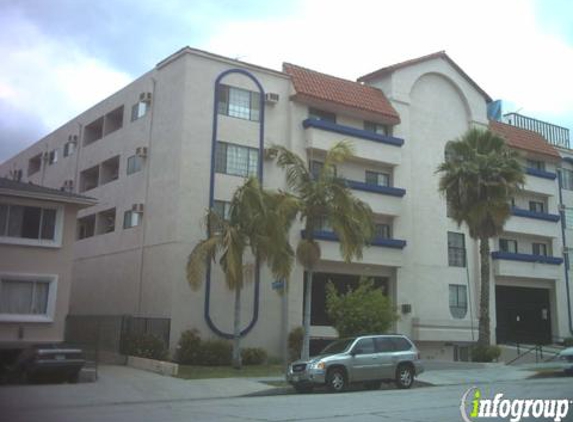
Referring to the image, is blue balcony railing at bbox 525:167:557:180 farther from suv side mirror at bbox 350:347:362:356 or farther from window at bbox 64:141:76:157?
window at bbox 64:141:76:157

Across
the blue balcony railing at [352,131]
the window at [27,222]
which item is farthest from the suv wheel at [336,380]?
the blue balcony railing at [352,131]

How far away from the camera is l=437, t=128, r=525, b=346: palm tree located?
32312 mm

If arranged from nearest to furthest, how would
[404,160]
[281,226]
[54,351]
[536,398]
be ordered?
1. [536,398]
2. [54,351]
3. [281,226]
4. [404,160]

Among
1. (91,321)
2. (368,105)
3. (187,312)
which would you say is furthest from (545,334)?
(91,321)

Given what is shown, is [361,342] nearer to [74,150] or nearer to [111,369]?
[111,369]

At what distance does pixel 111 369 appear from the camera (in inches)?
989

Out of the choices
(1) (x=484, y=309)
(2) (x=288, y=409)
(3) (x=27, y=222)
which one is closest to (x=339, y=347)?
(2) (x=288, y=409)

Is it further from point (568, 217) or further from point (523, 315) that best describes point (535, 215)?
point (523, 315)

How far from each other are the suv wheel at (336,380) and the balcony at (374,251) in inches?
462

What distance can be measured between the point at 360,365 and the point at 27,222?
1284 cm

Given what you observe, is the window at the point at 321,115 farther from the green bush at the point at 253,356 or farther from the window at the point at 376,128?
the green bush at the point at 253,356

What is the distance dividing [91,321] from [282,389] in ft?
45.0

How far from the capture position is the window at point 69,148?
42.2 metres

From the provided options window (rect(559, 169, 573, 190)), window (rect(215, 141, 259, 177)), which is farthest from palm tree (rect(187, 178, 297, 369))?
window (rect(559, 169, 573, 190))
